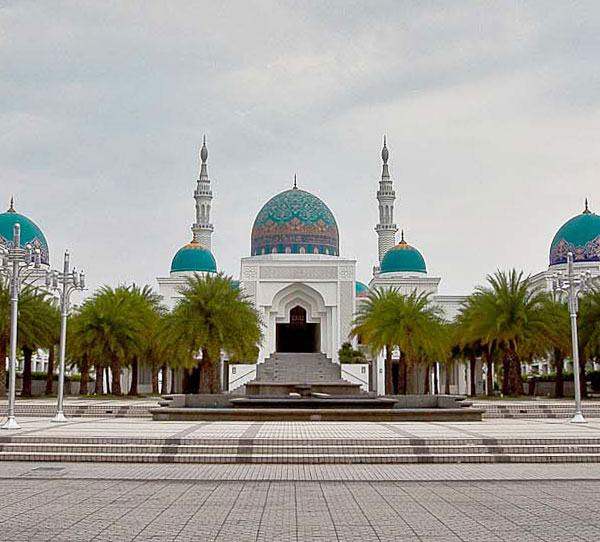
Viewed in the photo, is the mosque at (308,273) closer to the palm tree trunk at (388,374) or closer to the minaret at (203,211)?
the palm tree trunk at (388,374)

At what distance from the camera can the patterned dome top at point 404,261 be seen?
41781mm

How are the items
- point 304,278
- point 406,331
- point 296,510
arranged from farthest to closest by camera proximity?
point 304,278 → point 406,331 → point 296,510

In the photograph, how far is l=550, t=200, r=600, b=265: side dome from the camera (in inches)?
1713

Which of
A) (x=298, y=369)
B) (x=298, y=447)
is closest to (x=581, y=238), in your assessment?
(x=298, y=369)

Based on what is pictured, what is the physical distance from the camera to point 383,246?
49875 millimetres

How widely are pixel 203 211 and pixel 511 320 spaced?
28.4 m

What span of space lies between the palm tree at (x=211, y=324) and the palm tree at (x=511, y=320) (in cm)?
719

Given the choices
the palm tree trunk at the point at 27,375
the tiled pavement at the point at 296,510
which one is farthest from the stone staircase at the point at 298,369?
the tiled pavement at the point at 296,510

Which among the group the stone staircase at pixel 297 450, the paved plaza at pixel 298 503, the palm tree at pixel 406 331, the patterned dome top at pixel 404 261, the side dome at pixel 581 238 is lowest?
the paved plaza at pixel 298 503

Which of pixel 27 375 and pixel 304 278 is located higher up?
pixel 304 278

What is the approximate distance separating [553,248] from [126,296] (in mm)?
26838

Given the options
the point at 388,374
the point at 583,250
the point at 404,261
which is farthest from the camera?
the point at 583,250

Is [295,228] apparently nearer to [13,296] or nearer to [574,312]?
[574,312]

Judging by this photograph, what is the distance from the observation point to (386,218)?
165ft
